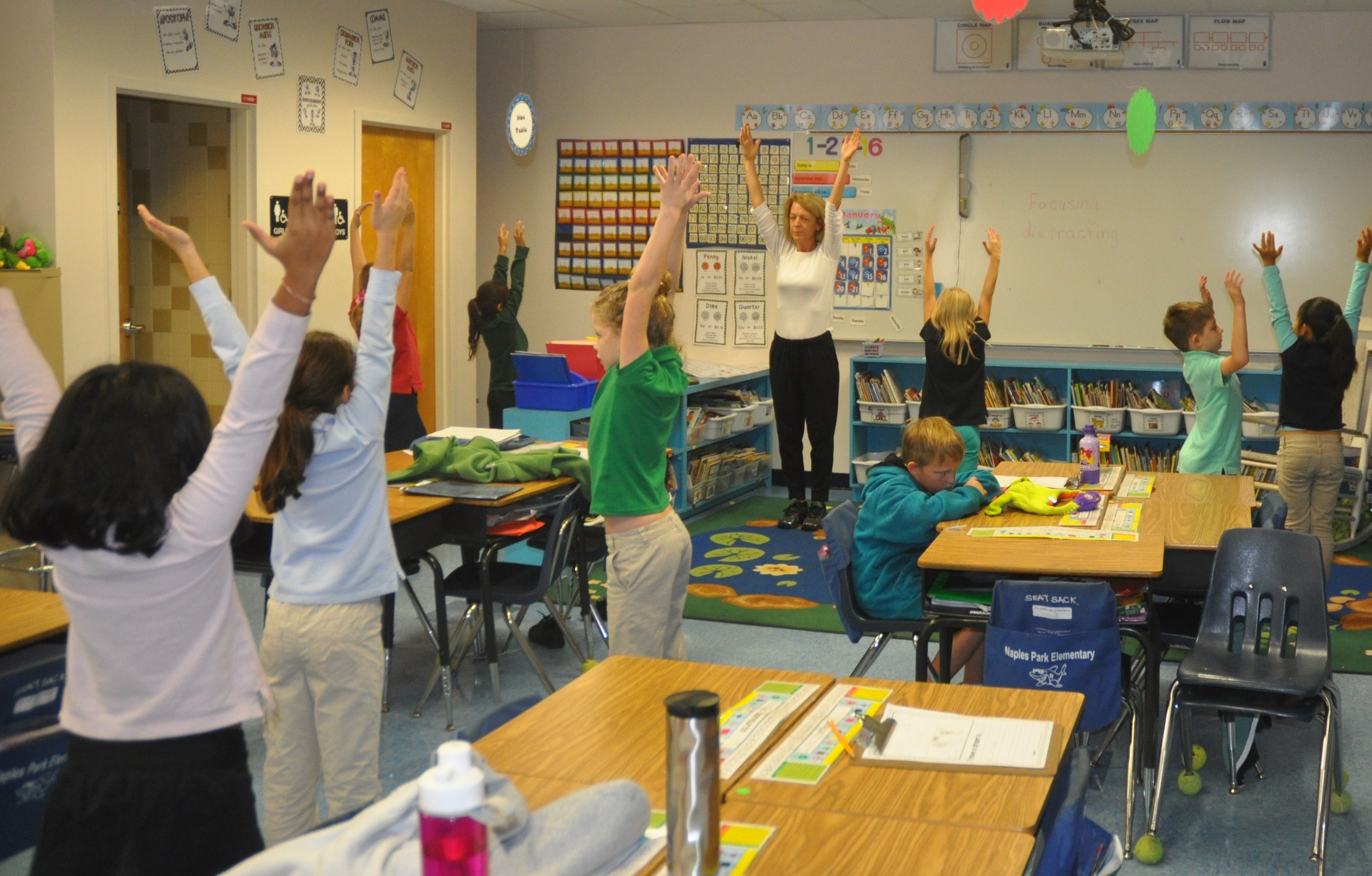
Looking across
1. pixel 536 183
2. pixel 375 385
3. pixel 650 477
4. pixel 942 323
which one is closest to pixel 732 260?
pixel 536 183

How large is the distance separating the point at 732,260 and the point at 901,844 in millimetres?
6917

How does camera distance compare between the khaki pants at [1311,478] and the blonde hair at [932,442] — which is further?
the khaki pants at [1311,478]

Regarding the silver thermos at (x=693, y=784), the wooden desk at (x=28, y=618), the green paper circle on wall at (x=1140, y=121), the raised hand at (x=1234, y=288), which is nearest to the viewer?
Answer: the silver thermos at (x=693, y=784)

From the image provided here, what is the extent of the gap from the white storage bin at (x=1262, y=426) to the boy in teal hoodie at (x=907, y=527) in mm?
3828

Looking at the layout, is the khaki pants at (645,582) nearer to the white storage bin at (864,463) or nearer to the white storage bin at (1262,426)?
the white storage bin at (864,463)

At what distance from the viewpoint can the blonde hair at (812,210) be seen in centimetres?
679

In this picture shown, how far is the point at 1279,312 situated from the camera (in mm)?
5312

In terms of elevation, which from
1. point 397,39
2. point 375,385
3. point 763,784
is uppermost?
point 397,39

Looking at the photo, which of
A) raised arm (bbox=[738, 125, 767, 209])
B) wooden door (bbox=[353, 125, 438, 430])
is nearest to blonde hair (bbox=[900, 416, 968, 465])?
raised arm (bbox=[738, 125, 767, 209])

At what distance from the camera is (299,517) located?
9.07 ft

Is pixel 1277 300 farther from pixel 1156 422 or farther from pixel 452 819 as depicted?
pixel 452 819

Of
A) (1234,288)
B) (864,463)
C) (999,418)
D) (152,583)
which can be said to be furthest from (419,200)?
(152,583)

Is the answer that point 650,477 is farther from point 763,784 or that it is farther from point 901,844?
point 901,844

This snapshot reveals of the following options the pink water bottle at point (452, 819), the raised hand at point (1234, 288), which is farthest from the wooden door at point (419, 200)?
the pink water bottle at point (452, 819)
